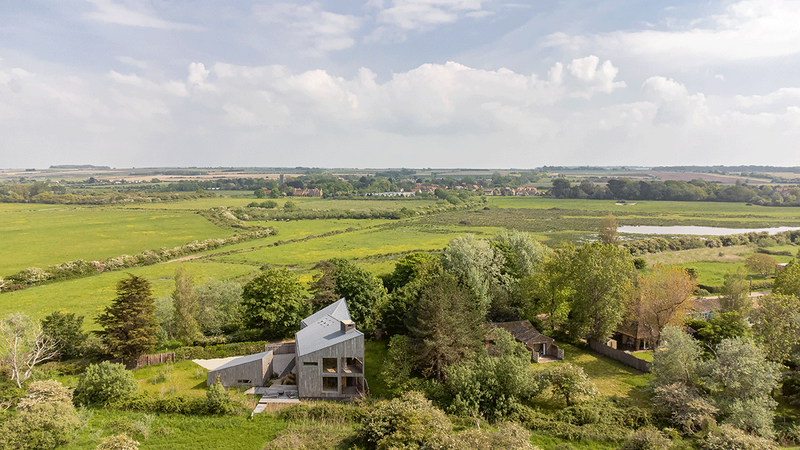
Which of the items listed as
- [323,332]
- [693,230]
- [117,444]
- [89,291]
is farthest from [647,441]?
[693,230]

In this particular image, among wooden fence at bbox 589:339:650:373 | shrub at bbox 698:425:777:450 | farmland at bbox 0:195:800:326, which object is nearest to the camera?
shrub at bbox 698:425:777:450

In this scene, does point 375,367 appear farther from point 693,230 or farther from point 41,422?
point 693,230

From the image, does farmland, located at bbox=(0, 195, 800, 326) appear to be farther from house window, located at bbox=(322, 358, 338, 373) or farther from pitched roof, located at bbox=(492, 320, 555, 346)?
house window, located at bbox=(322, 358, 338, 373)

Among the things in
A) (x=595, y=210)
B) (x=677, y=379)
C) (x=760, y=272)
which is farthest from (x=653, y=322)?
(x=595, y=210)

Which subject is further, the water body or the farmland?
the water body

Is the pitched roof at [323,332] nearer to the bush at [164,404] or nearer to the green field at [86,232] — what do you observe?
the bush at [164,404]

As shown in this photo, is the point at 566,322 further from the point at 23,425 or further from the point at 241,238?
the point at 241,238

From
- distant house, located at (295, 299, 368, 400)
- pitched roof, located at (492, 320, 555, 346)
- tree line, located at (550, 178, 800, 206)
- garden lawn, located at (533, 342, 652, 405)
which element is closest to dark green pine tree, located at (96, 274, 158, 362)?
distant house, located at (295, 299, 368, 400)
